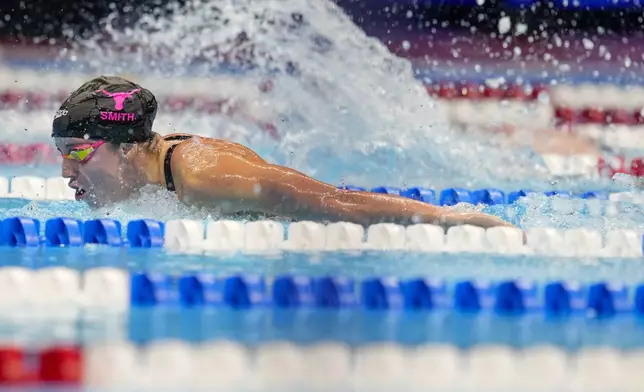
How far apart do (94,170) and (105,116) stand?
19 centimetres

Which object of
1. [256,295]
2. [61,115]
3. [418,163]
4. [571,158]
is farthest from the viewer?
[571,158]

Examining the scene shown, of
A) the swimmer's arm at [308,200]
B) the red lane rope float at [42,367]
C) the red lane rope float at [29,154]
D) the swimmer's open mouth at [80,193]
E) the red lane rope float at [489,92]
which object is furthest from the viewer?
the red lane rope float at [489,92]

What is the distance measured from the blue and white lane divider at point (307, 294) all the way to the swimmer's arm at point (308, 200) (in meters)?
0.71

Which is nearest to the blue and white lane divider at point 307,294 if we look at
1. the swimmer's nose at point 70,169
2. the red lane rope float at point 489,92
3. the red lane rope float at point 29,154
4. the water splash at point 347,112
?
the swimmer's nose at point 70,169

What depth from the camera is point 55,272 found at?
8.92 ft

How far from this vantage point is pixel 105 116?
3.55m

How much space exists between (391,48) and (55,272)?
740 centimetres

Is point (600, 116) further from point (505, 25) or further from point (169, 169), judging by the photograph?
point (169, 169)

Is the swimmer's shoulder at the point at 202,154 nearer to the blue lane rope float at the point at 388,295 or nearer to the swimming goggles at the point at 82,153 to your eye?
the swimming goggles at the point at 82,153

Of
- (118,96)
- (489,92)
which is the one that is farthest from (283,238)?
(489,92)

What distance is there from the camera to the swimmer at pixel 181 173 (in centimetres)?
347

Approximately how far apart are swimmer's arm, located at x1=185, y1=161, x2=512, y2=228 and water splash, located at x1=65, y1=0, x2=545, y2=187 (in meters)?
1.71

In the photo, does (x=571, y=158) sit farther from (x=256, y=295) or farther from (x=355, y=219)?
(x=256, y=295)

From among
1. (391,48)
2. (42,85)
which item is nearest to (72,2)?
(42,85)
